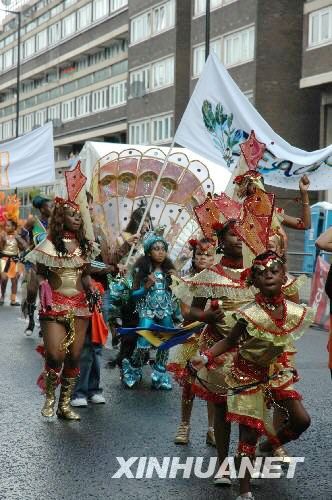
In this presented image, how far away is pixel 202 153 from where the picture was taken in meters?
10.5

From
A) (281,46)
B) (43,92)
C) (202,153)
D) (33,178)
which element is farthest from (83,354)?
(43,92)

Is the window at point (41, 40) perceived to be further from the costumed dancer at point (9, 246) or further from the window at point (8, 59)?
the costumed dancer at point (9, 246)

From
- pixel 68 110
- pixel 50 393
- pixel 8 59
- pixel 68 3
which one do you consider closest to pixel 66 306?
pixel 50 393

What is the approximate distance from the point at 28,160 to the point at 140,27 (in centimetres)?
3621

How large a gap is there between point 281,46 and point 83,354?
101 feet

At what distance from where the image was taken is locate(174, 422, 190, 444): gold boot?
6.52 meters

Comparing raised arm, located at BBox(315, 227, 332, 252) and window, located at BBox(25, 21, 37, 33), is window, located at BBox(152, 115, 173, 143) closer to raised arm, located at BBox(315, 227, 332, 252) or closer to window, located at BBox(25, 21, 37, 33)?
window, located at BBox(25, 21, 37, 33)

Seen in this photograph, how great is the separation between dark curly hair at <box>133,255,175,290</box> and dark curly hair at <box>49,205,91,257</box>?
4.54 feet

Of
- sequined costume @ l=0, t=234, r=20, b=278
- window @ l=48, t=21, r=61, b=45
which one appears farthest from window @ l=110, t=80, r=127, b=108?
sequined costume @ l=0, t=234, r=20, b=278

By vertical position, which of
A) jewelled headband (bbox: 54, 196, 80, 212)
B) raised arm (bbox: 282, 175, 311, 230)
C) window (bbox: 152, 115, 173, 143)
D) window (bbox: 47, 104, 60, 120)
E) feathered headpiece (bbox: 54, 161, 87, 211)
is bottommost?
raised arm (bbox: 282, 175, 311, 230)

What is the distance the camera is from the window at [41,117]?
2908 inches

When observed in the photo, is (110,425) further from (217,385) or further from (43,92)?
(43,92)

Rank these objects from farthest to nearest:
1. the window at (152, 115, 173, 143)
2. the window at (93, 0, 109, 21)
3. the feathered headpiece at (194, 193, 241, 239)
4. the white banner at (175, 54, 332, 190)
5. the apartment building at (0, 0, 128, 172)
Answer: the window at (93, 0, 109, 21) < the apartment building at (0, 0, 128, 172) < the window at (152, 115, 173, 143) < the white banner at (175, 54, 332, 190) < the feathered headpiece at (194, 193, 241, 239)

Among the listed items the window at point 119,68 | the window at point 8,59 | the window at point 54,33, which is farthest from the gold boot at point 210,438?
the window at point 8,59
